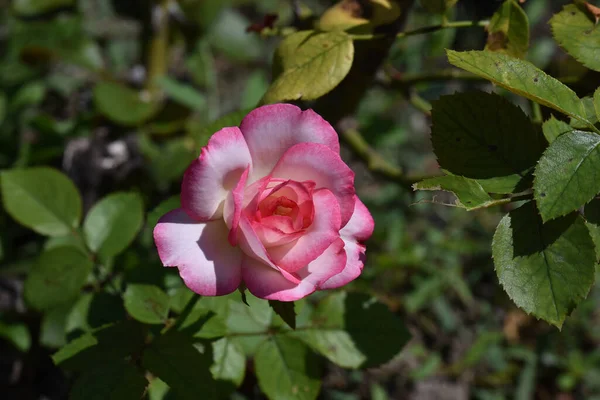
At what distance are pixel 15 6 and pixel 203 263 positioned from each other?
5.01ft

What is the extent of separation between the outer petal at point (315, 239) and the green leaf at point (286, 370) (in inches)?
14.1

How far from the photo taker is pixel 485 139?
0.77 metres

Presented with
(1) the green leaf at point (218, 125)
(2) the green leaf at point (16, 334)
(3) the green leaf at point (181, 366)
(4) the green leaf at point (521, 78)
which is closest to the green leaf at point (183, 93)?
(2) the green leaf at point (16, 334)

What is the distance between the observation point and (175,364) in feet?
2.60

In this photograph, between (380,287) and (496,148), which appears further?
(380,287)

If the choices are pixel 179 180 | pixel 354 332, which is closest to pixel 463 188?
pixel 354 332

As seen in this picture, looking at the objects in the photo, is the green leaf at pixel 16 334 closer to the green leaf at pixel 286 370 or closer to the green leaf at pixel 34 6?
the green leaf at pixel 286 370

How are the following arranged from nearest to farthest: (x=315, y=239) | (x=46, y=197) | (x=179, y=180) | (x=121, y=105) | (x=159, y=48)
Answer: (x=315, y=239) → (x=46, y=197) → (x=179, y=180) → (x=121, y=105) → (x=159, y=48)

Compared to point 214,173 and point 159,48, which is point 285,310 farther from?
point 159,48

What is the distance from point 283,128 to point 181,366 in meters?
0.37

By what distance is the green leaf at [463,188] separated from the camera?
68cm

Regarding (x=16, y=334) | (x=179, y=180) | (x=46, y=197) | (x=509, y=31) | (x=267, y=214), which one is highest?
(x=509, y=31)

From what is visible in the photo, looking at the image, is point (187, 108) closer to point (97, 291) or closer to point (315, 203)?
point (97, 291)

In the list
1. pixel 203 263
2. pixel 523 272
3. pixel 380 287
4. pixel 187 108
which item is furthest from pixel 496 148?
pixel 187 108
